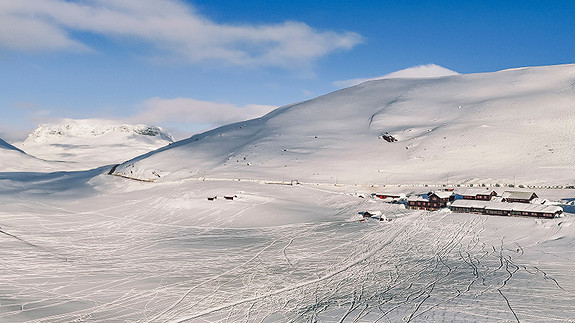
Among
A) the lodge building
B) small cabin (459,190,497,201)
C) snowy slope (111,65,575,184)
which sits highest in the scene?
snowy slope (111,65,575,184)

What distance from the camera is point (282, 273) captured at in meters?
27.1

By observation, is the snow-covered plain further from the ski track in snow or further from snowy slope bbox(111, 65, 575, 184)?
snowy slope bbox(111, 65, 575, 184)

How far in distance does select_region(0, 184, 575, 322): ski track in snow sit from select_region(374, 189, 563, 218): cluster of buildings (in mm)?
3090

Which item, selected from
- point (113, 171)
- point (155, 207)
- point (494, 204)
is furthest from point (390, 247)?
point (113, 171)

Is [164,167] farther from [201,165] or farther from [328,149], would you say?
[328,149]

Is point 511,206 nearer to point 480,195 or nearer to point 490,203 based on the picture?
point 490,203

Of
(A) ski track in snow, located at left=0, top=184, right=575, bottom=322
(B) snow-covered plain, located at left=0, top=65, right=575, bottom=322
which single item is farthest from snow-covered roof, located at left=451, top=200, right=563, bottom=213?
(A) ski track in snow, located at left=0, top=184, right=575, bottom=322

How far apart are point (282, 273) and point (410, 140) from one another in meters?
80.0

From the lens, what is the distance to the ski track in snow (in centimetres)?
2031

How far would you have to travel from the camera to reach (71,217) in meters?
48.1

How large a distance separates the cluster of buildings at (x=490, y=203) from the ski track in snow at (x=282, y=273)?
3.09 metres

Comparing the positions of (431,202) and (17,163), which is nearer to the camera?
(431,202)

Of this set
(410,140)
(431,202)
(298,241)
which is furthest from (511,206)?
(410,140)

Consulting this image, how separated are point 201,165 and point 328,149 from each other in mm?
31551
